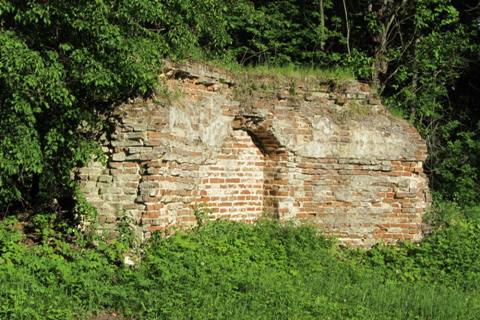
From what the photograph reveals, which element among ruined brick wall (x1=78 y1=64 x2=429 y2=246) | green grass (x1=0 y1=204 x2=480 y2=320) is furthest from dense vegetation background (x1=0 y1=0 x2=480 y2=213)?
green grass (x1=0 y1=204 x2=480 y2=320)

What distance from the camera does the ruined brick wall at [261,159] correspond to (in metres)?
7.82

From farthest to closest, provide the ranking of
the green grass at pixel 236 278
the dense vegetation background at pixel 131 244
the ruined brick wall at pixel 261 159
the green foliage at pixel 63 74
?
the ruined brick wall at pixel 261 159, the green foliage at pixel 63 74, the dense vegetation background at pixel 131 244, the green grass at pixel 236 278

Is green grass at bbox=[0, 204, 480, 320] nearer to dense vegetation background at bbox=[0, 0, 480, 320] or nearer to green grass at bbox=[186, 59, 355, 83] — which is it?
dense vegetation background at bbox=[0, 0, 480, 320]

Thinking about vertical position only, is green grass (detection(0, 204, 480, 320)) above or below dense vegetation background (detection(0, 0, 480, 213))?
below

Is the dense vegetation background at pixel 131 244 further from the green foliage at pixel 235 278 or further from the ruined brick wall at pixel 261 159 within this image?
the ruined brick wall at pixel 261 159

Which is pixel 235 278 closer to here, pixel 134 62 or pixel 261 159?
pixel 134 62

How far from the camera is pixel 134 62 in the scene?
279 inches

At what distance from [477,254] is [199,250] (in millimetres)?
4660

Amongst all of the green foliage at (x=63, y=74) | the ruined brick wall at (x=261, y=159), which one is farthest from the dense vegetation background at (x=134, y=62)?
the ruined brick wall at (x=261, y=159)

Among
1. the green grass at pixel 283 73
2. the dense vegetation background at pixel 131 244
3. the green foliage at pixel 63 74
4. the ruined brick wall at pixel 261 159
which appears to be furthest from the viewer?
the green grass at pixel 283 73

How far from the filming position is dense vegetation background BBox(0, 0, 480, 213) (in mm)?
6594

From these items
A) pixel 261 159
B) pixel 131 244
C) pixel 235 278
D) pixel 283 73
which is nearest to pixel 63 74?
pixel 131 244

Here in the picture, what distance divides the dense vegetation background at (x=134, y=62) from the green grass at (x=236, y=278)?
3.62ft

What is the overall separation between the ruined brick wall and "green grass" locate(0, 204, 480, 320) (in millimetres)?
400
